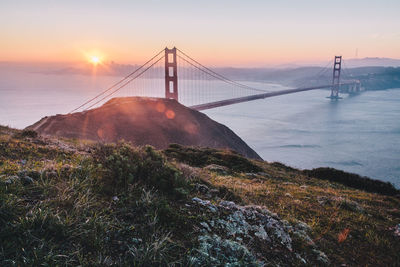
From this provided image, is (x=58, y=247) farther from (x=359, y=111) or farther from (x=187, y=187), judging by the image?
(x=359, y=111)

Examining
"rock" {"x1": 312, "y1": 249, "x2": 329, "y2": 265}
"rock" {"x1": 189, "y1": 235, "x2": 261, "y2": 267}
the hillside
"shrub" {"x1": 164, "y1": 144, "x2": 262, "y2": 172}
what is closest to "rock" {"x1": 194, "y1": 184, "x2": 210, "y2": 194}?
the hillside

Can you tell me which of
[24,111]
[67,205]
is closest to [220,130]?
[67,205]

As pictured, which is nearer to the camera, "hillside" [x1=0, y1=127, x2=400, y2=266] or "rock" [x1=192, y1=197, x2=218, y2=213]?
"hillside" [x1=0, y1=127, x2=400, y2=266]

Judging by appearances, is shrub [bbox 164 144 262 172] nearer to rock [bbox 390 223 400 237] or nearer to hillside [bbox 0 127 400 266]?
rock [bbox 390 223 400 237]

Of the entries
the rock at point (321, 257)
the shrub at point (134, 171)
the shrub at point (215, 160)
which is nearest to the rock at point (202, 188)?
the shrub at point (134, 171)

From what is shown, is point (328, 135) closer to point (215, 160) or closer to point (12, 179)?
point (215, 160)

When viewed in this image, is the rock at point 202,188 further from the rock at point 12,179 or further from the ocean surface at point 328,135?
the ocean surface at point 328,135

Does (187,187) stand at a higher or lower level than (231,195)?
higher

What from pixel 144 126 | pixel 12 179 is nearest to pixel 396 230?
pixel 12 179
